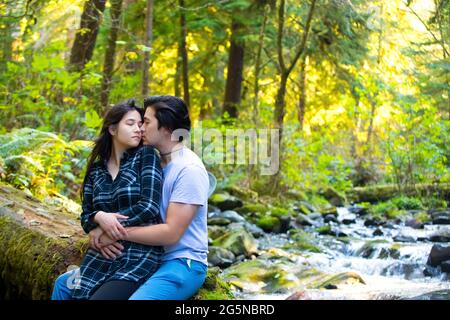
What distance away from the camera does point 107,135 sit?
3.42 meters

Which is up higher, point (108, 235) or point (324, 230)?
point (108, 235)

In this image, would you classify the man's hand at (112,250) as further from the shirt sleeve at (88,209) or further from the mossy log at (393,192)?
the mossy log at (393,192)

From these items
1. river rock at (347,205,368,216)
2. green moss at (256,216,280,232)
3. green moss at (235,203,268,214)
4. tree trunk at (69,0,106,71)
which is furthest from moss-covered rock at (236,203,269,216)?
tree trunk at (69,0,106,71)

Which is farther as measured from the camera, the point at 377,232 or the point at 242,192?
the point at 242,192

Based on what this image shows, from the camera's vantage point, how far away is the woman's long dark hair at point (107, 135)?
335 centimetres

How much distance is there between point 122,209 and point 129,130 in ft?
1.53

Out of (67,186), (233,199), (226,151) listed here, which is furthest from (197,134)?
(67,186)

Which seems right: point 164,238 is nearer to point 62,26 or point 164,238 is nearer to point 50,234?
point 50,234

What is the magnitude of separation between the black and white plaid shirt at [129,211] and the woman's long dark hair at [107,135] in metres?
0.18

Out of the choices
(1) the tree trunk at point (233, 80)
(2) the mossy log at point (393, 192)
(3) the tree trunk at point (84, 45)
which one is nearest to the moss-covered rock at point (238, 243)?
(3) the tree trunk at point (84, 45)

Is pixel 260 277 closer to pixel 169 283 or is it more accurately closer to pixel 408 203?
pixel 169 283

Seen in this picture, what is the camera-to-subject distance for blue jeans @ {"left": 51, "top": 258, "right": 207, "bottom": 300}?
2.86 metres

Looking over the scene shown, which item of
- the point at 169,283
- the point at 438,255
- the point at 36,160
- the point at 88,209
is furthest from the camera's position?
the point at 438,255

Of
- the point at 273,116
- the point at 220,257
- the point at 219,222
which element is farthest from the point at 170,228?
the point at 273,116
